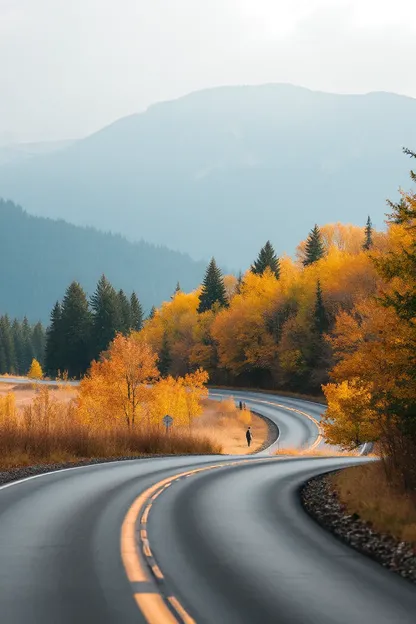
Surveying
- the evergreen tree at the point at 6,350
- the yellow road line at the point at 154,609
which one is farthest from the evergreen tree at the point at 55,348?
the yellow road line at the point at 154,609

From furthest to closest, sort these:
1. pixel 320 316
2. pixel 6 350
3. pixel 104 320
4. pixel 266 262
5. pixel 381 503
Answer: pixel 6 350 < pixel 104 320 < pixel 266 262 < pixel 320 316 < pixel 381 503

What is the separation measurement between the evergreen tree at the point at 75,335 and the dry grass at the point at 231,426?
46580 millimetres

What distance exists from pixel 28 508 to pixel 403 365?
322 inches

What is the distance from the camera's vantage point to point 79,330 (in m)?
119

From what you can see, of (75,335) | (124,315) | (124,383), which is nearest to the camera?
(124,383)

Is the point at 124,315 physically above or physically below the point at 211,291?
below

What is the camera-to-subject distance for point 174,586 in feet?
22.7

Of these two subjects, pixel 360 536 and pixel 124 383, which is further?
pixel 124 383

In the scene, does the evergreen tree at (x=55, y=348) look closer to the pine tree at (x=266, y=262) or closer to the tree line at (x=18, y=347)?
the pine tree at (x=266, y=262)

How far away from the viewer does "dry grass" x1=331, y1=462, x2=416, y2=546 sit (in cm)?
972

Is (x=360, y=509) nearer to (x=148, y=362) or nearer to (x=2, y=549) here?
(x=2, y=549)

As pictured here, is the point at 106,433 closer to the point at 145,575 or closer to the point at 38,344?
the point at 145,575

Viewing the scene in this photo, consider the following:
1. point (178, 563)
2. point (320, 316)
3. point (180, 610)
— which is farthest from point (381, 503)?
point (320, 316)

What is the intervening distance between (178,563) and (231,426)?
195 feet
